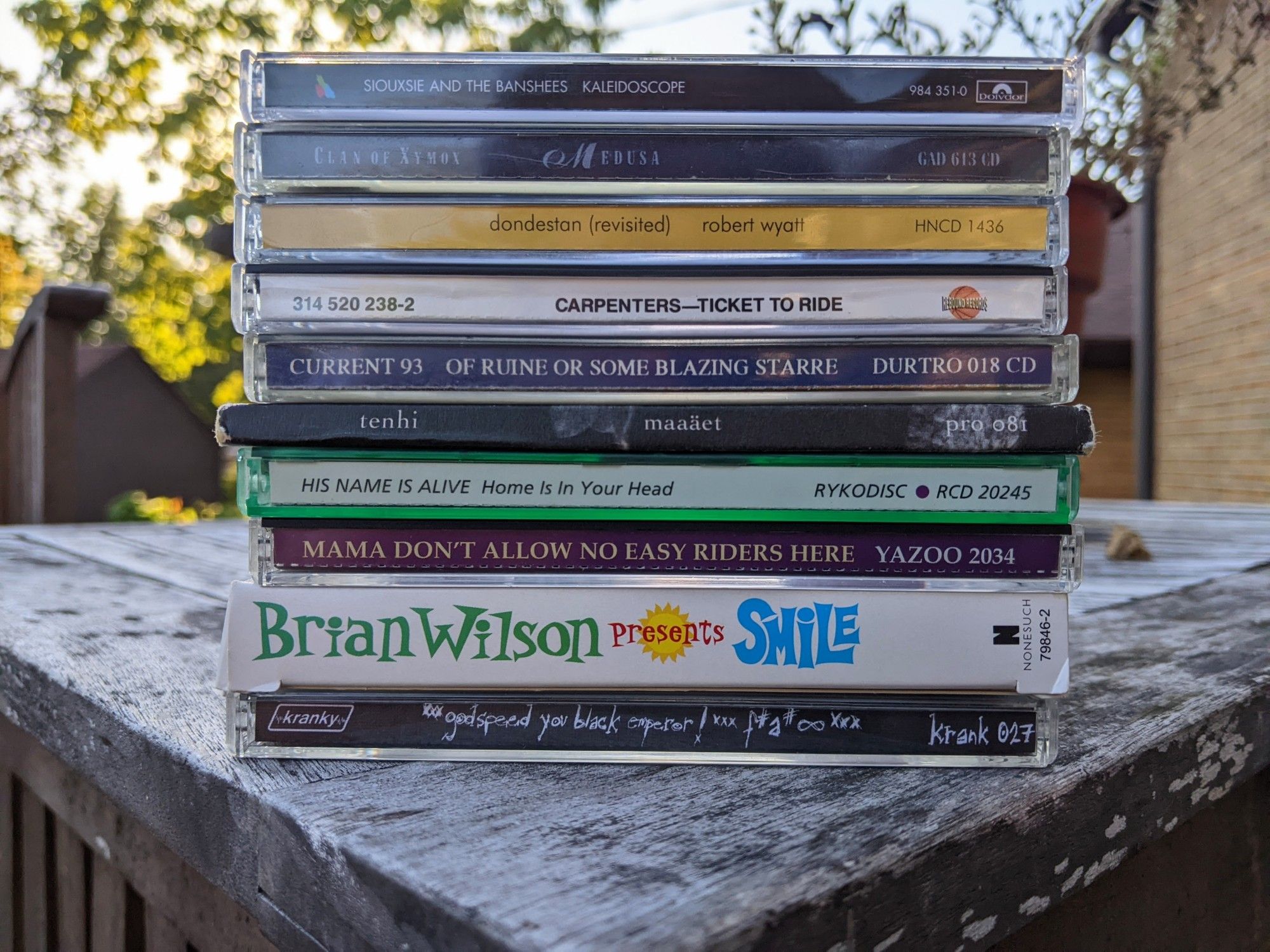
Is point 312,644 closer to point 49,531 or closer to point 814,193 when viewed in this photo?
point 814,193

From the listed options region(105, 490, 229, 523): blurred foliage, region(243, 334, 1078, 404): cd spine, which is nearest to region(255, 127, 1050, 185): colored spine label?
region(243, 334, 1078, 404): cd spine

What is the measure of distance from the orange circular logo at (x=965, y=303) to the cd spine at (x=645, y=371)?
0.06 feet

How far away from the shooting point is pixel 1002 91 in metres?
0.52

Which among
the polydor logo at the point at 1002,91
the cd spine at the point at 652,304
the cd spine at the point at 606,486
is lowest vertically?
the cd spine at the point at 606,486

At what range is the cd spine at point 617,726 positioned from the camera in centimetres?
51

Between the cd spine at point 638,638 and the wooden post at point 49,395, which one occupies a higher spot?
the wooden post at point 49,395

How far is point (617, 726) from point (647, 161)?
360mm


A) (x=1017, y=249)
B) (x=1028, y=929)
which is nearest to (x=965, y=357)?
(x=1017, y=249)

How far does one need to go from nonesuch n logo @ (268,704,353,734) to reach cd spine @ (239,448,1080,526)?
120 mm

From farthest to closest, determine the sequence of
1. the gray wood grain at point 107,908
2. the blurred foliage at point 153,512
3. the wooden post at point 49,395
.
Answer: the blurred foliage at point 153,512
the wooden post at point 49,395
the gray wood grain at point 107,908

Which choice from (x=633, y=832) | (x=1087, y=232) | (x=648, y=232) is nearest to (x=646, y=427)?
(x=648, y=232)

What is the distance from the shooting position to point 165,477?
10148mm

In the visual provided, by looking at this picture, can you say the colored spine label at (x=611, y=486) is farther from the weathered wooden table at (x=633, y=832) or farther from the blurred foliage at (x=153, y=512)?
the blurred foliage at (x=153, y=512)

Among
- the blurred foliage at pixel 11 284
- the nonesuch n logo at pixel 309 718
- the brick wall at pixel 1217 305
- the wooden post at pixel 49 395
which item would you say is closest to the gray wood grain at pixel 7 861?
the nonesuch n logo at pixel 309 718
